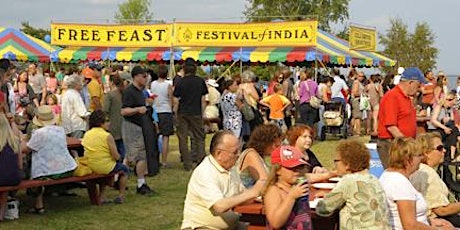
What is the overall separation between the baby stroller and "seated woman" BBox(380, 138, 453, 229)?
36.3 feet

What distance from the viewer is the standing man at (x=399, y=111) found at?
6.26 m

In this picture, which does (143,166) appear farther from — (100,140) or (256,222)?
(256,222)

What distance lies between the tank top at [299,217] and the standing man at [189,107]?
6480mm

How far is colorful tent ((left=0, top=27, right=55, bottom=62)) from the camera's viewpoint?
20359 mm

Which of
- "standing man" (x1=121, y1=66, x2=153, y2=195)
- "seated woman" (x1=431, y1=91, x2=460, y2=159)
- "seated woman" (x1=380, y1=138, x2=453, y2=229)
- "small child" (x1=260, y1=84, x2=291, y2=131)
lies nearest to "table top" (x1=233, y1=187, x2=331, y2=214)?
"seated woman" (x1=380, y1=138, x2=453, y2=229)

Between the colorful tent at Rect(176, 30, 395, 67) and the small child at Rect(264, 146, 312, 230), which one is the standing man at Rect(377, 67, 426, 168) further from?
the colorful tent at Rect(176, 30, 395, 67)

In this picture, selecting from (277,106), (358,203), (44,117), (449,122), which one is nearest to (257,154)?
(358,203)

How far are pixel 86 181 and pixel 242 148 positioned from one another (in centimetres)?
174

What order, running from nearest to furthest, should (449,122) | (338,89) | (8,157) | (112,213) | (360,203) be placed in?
(360,203), (8,157), (112,213), (449,122), (338,89)

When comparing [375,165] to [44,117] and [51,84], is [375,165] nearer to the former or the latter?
[44,117]

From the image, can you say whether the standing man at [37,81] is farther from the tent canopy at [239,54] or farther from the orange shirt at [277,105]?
the orange shirt at [277,105]

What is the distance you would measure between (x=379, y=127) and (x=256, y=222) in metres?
2.57

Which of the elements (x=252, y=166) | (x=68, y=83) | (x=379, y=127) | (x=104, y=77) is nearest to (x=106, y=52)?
(x=104, y=77)

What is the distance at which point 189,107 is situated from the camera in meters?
10.2
